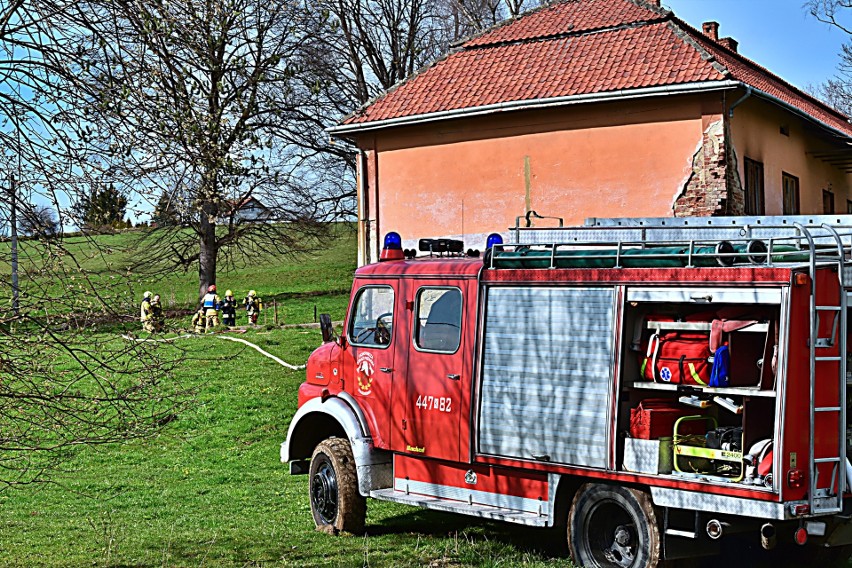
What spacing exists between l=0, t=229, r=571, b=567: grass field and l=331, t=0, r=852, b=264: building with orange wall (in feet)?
16.1

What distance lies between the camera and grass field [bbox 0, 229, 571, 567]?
10078 millimetres

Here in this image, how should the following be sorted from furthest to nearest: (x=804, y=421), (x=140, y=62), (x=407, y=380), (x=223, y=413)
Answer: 1. (x=223, y=413)
2. (x=407, y=380)
3. (x=140, y=62)
4. (x=804, y=421)

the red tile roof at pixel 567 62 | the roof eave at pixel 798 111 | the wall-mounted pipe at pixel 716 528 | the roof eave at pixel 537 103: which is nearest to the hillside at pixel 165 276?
the wall-mounted pipe at pixel 716 528

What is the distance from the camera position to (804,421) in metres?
7.67

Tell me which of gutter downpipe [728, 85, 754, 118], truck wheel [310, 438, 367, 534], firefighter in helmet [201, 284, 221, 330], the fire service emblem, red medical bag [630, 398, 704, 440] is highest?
gutter downpipe [728, 85, 754, 118]

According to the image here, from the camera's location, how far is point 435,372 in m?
10.2

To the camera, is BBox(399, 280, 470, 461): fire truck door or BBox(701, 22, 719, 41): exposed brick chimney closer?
BBox(399, 280, 470, 461): fire truck door

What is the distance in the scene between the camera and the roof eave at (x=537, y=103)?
66.2 ft

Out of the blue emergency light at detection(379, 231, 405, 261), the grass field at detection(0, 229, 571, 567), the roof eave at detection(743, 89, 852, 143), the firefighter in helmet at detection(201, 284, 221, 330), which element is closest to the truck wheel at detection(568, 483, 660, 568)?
the grass field at detection(0, 229, 571, 567)

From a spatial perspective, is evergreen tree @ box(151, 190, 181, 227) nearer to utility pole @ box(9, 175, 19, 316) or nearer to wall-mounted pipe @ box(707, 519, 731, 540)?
utility pole @ box(9, 175, 19, 316)

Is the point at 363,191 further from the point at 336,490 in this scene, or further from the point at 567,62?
the point at 336,490

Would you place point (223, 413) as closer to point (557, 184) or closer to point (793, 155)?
point (557, 184)

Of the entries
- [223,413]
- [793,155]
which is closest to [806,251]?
[223,413]

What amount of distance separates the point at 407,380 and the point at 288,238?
31.1 metres
